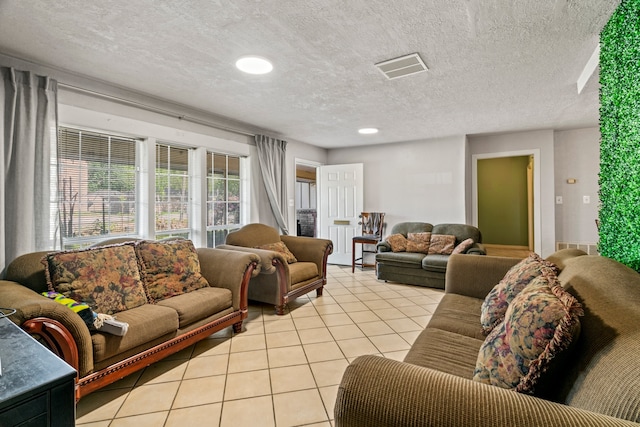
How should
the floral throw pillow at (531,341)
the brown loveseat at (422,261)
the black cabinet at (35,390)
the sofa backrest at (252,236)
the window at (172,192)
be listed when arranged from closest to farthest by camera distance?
1. the black cabinet at (35,390)
2. the floral throw pillow at (531,341)
3. the window at (172,192)
4. the sofa backrest at (252,236)
5. the brown loveseat at (422,261)

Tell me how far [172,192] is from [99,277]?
1603mm

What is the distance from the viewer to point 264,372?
2141 mm

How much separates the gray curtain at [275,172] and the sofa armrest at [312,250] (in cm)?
75

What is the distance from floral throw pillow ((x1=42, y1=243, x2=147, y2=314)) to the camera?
76.3 inches

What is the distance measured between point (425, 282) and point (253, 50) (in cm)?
364

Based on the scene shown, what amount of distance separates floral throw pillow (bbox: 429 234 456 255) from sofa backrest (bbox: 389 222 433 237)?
1.08 ft

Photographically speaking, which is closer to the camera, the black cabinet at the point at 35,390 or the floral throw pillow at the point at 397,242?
the black cabinet at the point at 35,390

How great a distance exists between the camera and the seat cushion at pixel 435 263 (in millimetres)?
4098

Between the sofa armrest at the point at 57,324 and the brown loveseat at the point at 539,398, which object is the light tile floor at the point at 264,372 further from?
the brown loveseat at the point at 539,398

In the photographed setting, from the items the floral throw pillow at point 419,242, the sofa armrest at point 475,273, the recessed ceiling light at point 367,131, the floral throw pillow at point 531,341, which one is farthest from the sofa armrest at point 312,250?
the floral throw pillow at point 531,341

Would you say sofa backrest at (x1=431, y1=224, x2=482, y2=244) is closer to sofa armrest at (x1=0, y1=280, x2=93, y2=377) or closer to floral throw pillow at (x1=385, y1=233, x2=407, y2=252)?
floral throw pillow at (x1=385, y1=233, x2=407, y2=252)

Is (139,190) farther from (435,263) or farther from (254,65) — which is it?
(435,263)

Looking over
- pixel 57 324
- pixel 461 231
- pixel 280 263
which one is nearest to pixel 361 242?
pixel 461 231

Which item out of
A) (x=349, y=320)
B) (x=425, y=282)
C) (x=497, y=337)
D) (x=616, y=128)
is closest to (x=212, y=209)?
(x=349, y=320)
